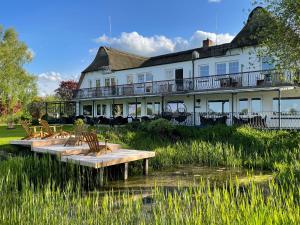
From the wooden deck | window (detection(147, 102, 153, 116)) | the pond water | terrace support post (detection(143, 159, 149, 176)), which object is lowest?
the pond water

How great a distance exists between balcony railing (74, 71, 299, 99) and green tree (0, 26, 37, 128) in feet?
34.5

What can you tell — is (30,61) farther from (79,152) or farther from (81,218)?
(81,218)

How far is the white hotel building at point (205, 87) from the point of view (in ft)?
60.4

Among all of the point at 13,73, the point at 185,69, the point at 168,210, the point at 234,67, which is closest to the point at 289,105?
the point at 234,67

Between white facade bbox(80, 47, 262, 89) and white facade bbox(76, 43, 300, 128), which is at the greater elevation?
white facade bbox(80, 47, 262, 89)

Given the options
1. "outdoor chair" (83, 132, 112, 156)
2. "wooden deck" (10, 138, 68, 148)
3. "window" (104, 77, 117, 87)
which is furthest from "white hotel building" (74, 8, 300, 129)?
"wooden deck" (10, 138, 68, 148)

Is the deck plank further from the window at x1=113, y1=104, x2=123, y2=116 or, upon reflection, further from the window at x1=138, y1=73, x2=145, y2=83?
the window at x1=113, y1=104, x2=123, y2=116

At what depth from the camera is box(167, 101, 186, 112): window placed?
24.7m

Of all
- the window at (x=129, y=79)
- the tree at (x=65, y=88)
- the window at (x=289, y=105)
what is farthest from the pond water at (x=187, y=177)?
the tree at (x=65, y=88)

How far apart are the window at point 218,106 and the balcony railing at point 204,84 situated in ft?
5.67

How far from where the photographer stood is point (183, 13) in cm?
2453

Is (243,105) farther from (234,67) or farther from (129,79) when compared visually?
(129,79)

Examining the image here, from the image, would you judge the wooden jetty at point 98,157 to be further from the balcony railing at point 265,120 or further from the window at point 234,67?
the window at point 234,67

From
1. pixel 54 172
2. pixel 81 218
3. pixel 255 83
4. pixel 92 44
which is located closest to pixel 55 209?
pixel 81 218
